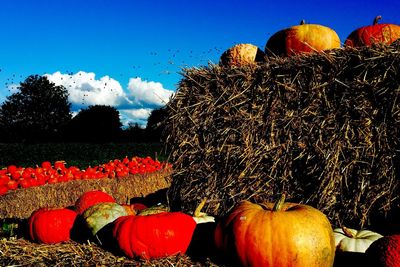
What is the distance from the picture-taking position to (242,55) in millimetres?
5070

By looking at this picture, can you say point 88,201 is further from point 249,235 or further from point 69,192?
point 69,192

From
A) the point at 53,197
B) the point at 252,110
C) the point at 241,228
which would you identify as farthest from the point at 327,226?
the point at 53,197

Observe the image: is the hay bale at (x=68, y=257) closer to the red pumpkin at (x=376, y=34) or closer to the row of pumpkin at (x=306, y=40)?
the row of pumpkin at (x=306, y=40)

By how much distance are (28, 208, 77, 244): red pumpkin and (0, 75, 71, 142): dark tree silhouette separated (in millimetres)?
48845

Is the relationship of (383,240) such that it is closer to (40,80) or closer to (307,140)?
(307,140)

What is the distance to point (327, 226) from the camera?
10.1 feet

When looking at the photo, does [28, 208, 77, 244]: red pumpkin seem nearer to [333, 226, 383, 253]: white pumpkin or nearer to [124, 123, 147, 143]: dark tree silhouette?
[333, 226, 383, 253]: white pumpkin

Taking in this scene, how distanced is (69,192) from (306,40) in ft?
17.2

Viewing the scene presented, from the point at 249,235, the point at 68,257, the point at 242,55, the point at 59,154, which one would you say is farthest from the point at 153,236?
the point at 59,154

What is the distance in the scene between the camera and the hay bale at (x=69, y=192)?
6.73 meters

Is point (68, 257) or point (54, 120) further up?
point (54, 120)

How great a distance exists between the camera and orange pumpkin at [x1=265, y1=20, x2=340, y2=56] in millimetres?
4836

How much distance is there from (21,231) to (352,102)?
3.93 metres

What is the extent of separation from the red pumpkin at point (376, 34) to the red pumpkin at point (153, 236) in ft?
9.40
